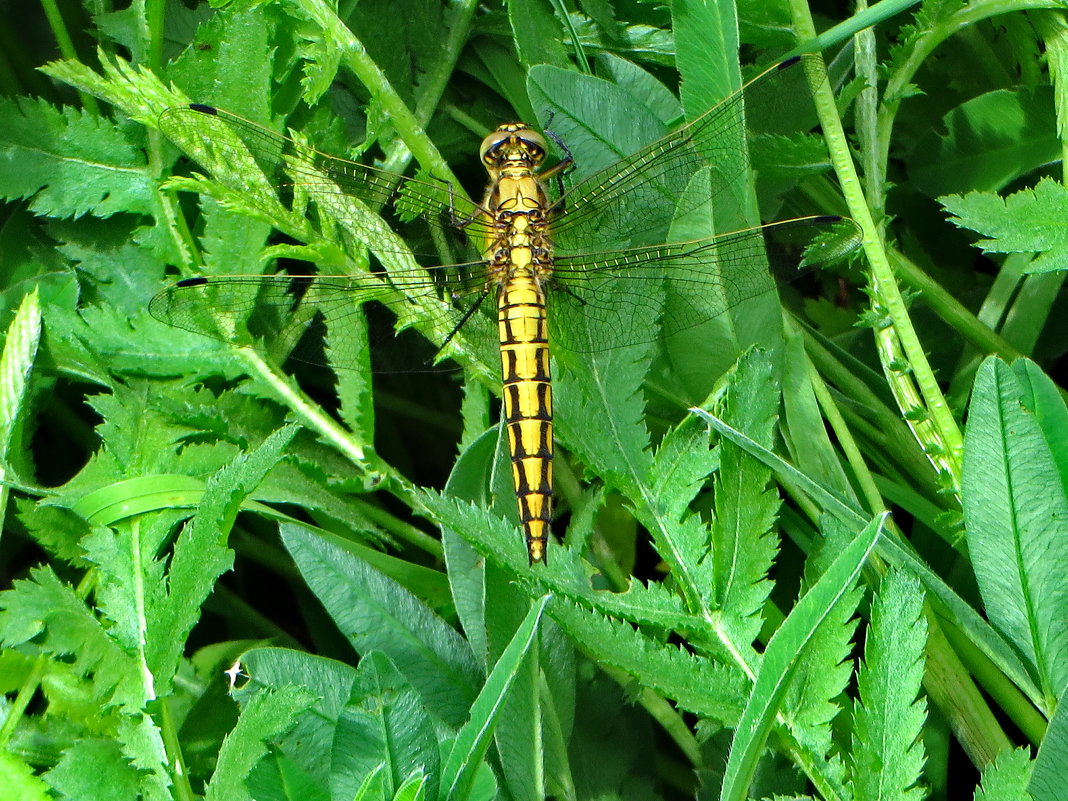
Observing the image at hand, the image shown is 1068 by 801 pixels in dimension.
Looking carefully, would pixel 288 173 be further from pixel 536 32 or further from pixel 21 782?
pixel 21 782

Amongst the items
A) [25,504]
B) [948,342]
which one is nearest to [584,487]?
[948,342]

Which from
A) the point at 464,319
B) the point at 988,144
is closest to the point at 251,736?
the point at 464,319

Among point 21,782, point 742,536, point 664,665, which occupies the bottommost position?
point 21,782

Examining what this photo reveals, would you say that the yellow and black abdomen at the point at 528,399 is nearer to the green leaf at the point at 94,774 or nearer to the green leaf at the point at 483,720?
the green leaf at the point at 483,720

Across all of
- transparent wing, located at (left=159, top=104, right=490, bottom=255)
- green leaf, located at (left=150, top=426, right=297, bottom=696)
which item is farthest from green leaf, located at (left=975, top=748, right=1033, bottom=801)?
transparent wing, located at (left=159, top=104, right=490, bottom=255)

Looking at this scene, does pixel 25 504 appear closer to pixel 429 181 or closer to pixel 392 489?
pixel 392 489

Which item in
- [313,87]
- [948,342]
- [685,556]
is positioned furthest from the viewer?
[948,342]
